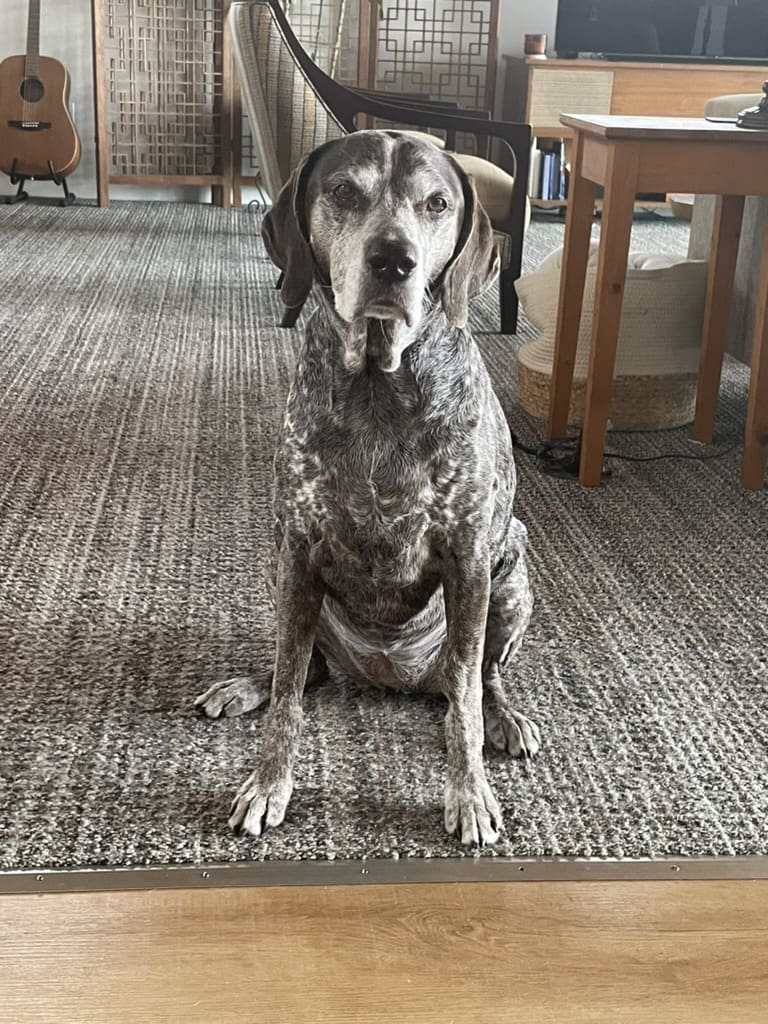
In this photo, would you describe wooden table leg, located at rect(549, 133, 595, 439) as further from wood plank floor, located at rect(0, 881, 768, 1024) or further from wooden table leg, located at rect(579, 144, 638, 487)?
wood plank floor, located at rect(0, 881, 768, 1024)

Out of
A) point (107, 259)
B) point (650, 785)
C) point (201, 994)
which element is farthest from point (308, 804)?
point (107, 259)

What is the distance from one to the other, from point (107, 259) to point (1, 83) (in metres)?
1.78

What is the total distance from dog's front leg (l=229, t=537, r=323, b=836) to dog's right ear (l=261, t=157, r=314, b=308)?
0.31 m

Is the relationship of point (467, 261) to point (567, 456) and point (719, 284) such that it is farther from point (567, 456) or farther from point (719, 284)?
point (719, 284)

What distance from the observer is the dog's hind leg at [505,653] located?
1.53m

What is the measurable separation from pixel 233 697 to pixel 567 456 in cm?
130

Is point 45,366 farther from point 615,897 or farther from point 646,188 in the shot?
point 615,897

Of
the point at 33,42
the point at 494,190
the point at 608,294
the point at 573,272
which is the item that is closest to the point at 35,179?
the point at 33,42

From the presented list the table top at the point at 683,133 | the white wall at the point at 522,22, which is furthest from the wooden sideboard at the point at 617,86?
the table top at the point at 683,133

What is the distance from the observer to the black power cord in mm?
2604

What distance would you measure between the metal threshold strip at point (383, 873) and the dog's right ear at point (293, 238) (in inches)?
27.0

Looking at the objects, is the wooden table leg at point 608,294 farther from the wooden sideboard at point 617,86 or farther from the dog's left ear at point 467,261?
the wooden sideboard at point 617,86

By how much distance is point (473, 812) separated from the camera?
1.34 m

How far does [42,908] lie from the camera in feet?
3.95
